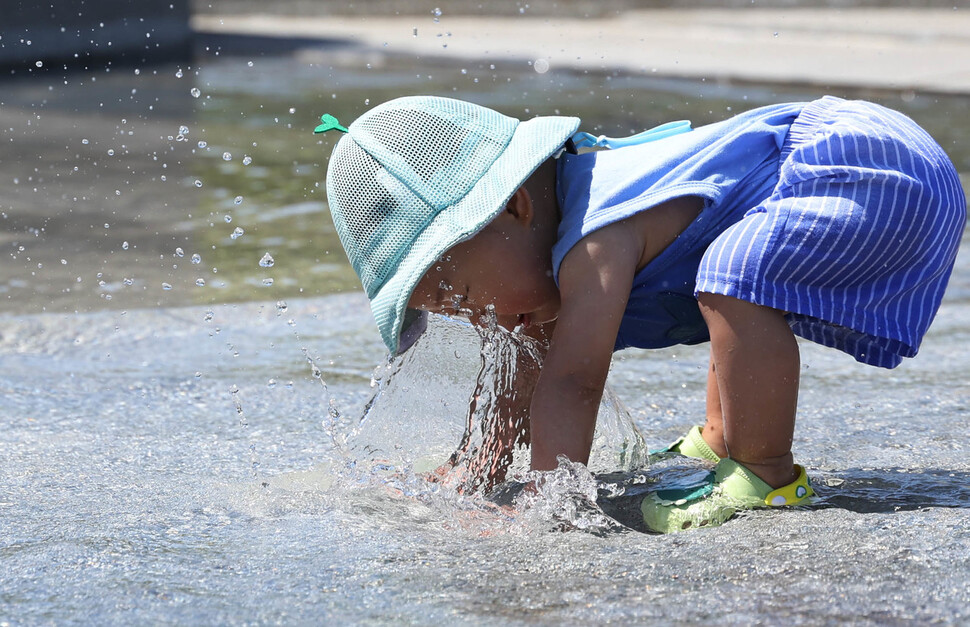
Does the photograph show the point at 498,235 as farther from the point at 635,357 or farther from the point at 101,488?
the point at 635,357

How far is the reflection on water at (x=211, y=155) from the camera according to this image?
14.0ft

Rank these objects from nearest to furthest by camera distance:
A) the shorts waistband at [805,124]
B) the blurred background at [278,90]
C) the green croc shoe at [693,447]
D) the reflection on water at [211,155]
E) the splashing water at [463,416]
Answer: the shorts waistband at [805,124] → the splashing water at [463,416] → the green croc shoe at [693,447] → the reflection on water at [211,155] → the blurred background at [278,90]

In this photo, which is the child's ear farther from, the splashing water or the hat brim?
the splashing water

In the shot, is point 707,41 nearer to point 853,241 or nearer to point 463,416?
point 463,416

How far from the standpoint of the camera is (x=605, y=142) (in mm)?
2389

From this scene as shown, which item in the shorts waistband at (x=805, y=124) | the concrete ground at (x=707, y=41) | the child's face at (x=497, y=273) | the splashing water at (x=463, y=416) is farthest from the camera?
the concrete ground at (x=707, y=41)

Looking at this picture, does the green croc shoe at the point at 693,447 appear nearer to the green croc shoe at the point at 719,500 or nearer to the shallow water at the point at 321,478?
the shallow water at the point at 321,478

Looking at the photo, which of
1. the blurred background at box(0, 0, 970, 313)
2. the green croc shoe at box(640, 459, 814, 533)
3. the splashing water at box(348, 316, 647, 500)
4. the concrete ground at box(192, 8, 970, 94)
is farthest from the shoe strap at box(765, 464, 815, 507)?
the concrete ground at box(192, 8, 970, 94)

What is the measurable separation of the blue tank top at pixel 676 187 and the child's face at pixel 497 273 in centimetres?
5

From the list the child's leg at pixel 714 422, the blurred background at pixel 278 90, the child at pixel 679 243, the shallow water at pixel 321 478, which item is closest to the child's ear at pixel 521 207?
the child at pixel 679 243

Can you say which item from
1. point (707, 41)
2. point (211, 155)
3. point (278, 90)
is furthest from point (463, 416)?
point (707, 41)

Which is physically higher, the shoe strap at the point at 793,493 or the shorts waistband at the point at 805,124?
the shorts waistband at the point at 805,124

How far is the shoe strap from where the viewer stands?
2.04 metres

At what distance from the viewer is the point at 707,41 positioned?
42.0ft
